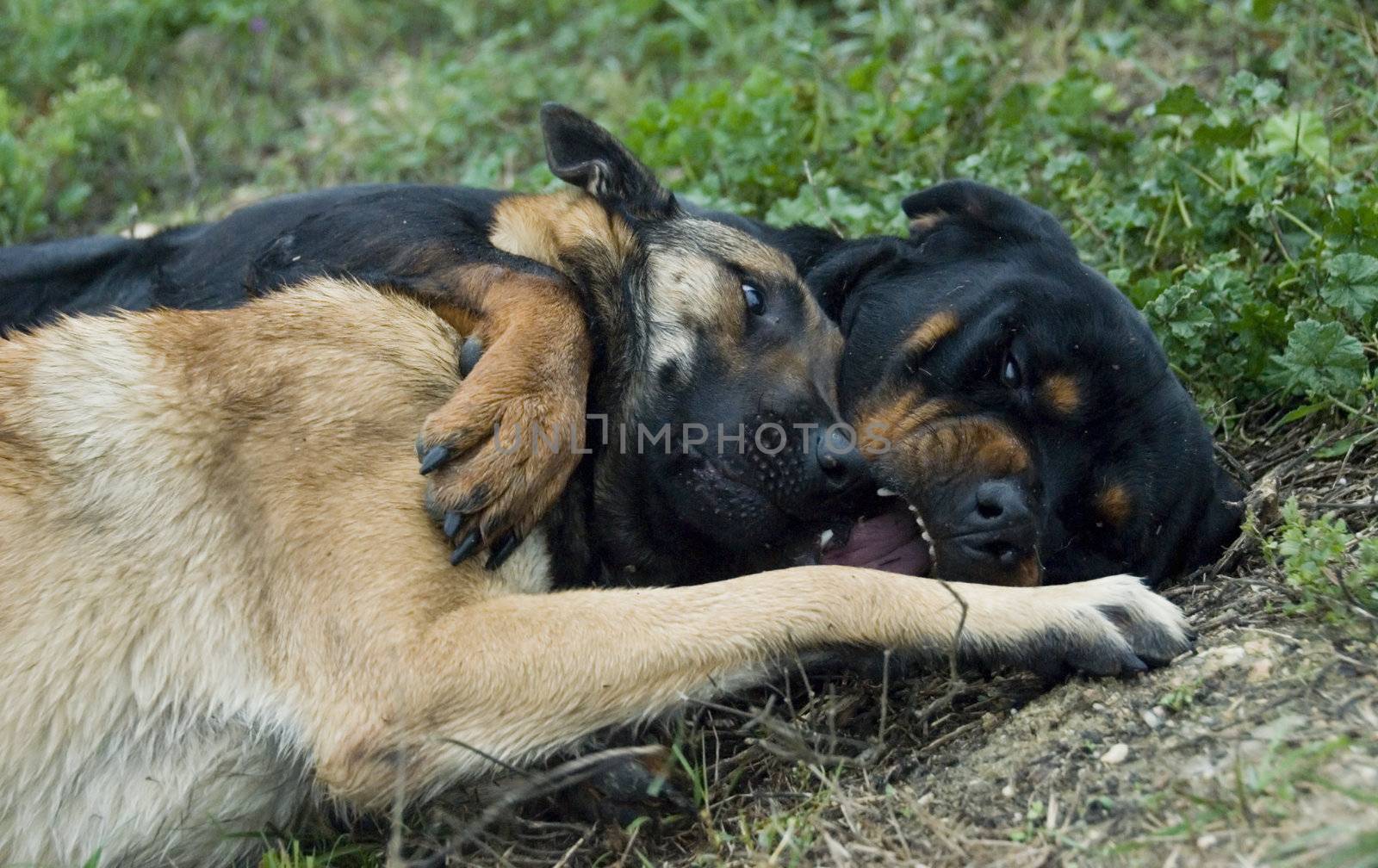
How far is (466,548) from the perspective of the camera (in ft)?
11.5

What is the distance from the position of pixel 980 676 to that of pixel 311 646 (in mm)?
1856

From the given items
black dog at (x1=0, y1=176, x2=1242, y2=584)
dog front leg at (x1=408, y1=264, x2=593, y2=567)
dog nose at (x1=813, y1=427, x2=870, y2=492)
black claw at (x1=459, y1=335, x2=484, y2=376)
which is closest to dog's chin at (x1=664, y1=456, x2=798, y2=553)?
dog nose at (x1=813, y1=427, x2=870, y2=492)

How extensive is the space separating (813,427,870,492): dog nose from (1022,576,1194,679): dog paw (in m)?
0.75

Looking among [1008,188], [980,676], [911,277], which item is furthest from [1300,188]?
[980,676]

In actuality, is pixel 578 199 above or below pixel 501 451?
above

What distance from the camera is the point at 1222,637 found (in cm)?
352

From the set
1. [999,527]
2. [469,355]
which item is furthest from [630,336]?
[999,527]

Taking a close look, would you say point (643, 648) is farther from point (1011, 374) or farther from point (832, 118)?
point (832, 118)

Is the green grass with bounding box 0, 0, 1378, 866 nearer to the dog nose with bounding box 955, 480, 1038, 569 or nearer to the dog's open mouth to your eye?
the dog nose with bounding box 955, 480, 1038, 569

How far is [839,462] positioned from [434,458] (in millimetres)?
1248

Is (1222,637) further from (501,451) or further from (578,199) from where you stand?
(578,199)

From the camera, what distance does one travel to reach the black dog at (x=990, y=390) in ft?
13.4

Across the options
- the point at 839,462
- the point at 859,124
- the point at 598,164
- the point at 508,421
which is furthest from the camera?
the point at 859,124

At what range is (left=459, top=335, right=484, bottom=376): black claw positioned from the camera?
395cm
